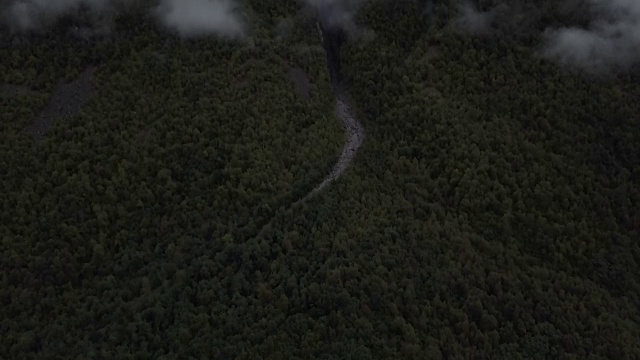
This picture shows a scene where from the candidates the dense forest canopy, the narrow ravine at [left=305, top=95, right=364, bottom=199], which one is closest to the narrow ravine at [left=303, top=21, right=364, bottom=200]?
the narrow ravine at [left=305, top=95, right=364, bottom=199]

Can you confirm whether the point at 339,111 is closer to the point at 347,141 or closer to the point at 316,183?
the point at 347,141

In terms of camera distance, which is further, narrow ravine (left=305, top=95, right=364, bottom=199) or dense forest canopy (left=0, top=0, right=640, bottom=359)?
narrow ravine (left=305, top=95, right=364, bottom=199)

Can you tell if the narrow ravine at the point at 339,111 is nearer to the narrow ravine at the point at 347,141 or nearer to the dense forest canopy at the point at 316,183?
the narrow ravine at the point at 347,141

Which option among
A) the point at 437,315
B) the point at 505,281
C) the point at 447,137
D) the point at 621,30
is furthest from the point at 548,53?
the point at 437,315

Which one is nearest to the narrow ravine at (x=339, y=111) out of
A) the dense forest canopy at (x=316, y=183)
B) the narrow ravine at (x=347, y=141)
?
the narrow ravine at (x=347, y=141)

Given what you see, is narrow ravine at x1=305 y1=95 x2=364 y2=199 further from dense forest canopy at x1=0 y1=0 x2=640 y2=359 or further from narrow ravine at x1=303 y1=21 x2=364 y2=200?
dense forest canopy at x1=0 y1=0 x2=640 y2=359

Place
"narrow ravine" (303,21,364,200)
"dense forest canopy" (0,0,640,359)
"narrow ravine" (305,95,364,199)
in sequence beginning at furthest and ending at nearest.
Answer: "narrow ravine" (303,21,364,200)
"narrow ravine" (305,95,364,199)
"dense forest canopy" (0,0,640,359)

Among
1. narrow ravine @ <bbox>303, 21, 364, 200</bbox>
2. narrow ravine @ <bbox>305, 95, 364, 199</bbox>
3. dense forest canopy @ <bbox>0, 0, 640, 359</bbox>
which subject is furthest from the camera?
narrow ravine @ <bbox>303, 21, 364, 200</bbox>

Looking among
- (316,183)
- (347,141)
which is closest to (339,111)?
(347,141)
